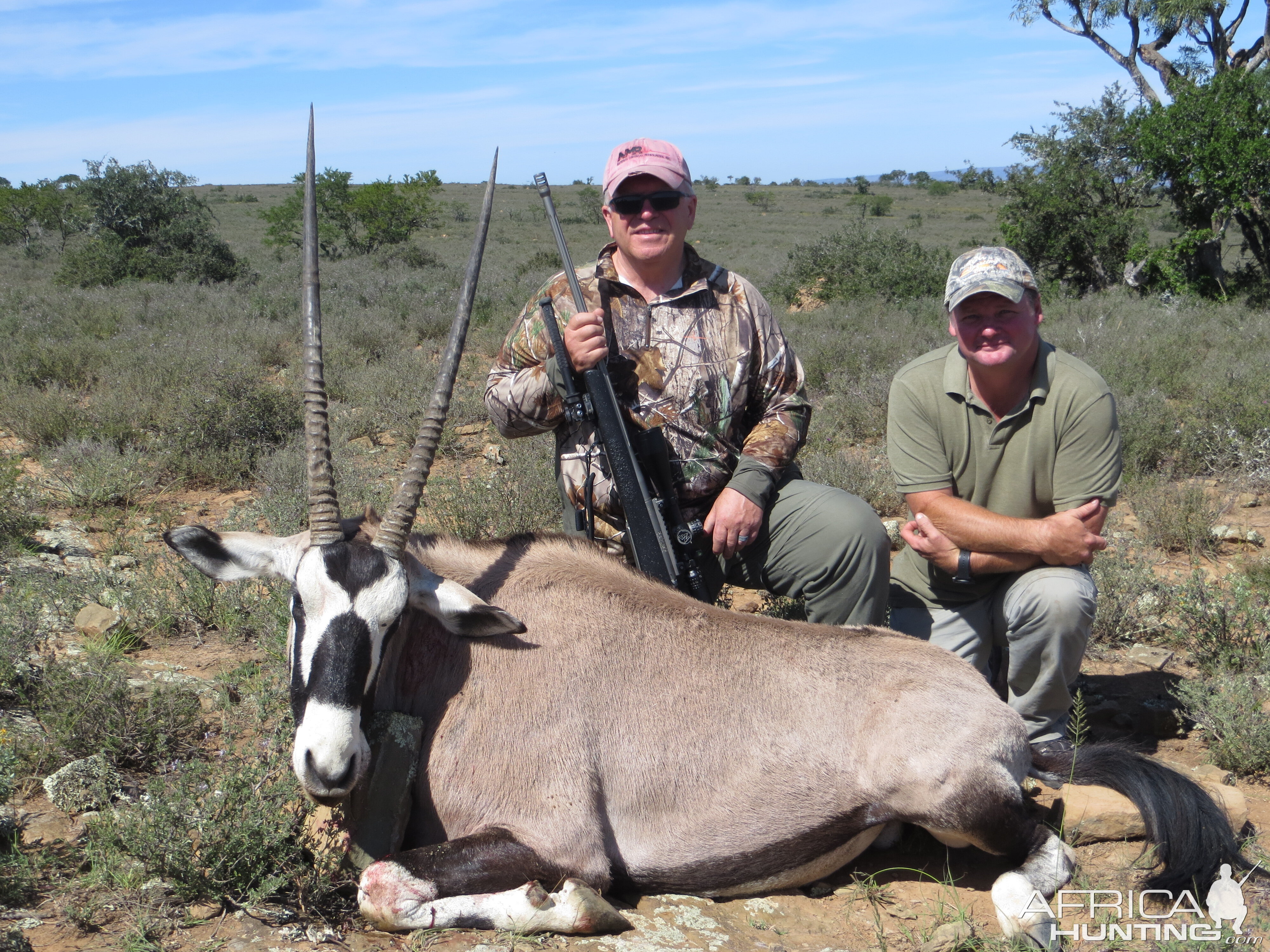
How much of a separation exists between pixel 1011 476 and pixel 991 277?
36.5 inches

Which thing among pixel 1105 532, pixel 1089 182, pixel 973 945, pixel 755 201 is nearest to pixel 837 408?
pixel 1105 532

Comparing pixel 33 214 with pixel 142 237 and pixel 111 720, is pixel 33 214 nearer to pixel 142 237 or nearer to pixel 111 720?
pixel 142 237

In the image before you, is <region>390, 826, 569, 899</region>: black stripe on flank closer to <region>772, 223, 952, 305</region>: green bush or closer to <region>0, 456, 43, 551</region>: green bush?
<region>0, 456, 43, 551</region>: green bush

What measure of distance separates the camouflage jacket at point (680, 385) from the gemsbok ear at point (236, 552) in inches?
56.5

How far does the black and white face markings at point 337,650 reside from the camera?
9.34 ft

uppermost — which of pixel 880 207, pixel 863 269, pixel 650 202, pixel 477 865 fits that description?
pixel 880 207

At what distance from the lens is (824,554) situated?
4371 mm

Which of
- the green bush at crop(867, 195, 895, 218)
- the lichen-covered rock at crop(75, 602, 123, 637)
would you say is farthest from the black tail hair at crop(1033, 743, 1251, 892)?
the green bush at crop(867, 195, 895, 218)

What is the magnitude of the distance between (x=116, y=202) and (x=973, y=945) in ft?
83.2

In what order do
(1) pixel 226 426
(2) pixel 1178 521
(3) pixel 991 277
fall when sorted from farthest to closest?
(1) pixel 226 426 → (2) pixel 1178 521 → (3) pixel 991 277

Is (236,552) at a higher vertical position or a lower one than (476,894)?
higher

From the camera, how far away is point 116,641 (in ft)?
16.3

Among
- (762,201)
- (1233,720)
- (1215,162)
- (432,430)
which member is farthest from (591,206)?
(432,430)

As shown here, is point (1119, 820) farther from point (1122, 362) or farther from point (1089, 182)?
point (1089, 182)
